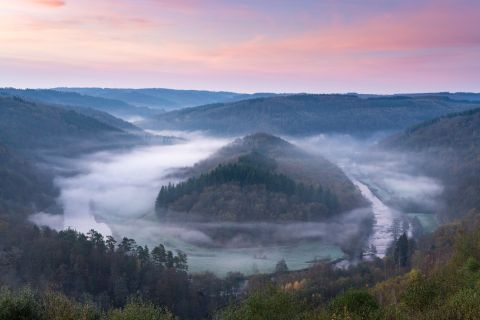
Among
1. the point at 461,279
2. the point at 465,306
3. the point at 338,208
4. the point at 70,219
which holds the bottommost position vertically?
the point at 70,219

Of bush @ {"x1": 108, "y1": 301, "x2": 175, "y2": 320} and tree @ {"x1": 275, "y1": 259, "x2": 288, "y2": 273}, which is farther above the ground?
bush @ {"x1": 108, "y1": 301, "x2": 175, "y2": 320}

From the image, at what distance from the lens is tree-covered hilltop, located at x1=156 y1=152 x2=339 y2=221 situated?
166562 mm

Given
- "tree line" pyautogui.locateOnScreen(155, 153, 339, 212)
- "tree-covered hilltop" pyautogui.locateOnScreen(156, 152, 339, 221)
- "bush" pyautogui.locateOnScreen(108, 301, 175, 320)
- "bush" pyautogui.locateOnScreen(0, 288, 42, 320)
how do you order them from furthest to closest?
"tree line" pyautogui.locateOnScreen(155, 153, 339, 212) < "tree-covered hilltop" pyautogui.locateOnScreen(156, 152, 339, 221) < "bush" pyautogui.locateOnScreen(108, 301, 175, 320) < "bush" pyautogui.locateOnScreen(0, 288, 42, 320)

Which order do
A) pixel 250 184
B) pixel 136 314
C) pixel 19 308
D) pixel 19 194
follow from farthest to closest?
pixel 19 194
pixel 250 184
pixel 136 314
pixel 19 308

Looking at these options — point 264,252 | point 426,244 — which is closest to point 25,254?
point 264,252

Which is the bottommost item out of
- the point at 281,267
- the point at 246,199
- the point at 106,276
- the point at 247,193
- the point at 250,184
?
the point at 281,267

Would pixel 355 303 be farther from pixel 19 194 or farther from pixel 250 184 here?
pixel 19 194

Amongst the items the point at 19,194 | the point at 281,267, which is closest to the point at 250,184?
the point at 281,267

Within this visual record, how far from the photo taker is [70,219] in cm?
18325

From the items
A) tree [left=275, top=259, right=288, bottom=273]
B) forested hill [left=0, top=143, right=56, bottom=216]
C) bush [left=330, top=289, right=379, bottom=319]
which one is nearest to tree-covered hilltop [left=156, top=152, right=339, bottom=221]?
forested hill [left=0, top=143, right=56, bottom=216]

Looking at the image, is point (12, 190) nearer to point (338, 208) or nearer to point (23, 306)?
point (338, 208)

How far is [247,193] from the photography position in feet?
570

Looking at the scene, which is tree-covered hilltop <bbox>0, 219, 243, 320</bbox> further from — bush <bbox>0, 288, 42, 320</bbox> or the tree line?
the tree line

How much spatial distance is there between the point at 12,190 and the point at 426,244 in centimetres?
12986
